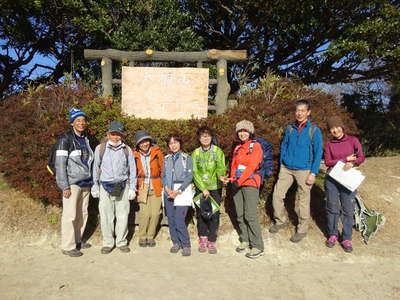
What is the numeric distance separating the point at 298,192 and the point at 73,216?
329cm

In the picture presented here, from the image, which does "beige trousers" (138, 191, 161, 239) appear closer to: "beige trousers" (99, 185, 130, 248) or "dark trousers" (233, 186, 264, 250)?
"beige trousers" (99, 185, 130, 248)

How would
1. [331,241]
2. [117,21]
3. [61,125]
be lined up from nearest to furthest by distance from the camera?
1. [331,241]
2. [61,125]
3. [117,21]

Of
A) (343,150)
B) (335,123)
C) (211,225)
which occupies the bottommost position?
(211,225)

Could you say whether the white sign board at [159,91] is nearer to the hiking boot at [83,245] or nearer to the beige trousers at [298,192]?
the beige trousers at [298,192]

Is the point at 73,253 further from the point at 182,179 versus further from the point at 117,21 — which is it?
the point at 117,21

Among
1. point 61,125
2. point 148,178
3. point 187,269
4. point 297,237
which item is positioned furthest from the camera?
point 61,125

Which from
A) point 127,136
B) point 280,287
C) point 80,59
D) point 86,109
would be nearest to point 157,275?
point 280,287

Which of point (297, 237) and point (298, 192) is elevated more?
point (298, 192)

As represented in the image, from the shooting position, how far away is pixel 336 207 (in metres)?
4.05

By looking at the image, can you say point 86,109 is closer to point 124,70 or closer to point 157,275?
point 124,70

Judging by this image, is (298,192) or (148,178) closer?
(148,178)

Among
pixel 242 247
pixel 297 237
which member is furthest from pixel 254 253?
pixel 297 237

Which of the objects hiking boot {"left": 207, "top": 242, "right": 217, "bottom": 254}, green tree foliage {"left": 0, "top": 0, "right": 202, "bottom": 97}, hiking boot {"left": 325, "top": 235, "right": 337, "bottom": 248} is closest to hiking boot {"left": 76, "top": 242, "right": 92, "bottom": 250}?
hiking boot {"left": 207, "top": 242, "right": 217, "bottom": 254}

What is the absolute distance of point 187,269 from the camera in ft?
11.5
